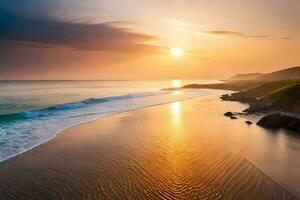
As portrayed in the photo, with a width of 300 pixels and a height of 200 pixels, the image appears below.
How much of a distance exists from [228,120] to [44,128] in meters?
20.5

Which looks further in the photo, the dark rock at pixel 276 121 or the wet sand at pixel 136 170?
the dark rock at pixel 276 121

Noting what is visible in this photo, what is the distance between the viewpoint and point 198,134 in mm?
26766

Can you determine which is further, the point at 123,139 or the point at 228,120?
the point at 228,120

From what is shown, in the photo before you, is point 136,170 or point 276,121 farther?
point 276,121

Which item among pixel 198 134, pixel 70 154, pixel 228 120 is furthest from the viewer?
pixel 228 120

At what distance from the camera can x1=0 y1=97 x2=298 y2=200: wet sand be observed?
13031mm

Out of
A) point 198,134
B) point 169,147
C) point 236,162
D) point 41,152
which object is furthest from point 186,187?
point 198,134

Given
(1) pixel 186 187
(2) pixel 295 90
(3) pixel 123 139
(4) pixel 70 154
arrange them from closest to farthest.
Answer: (1) pixel 186 187 < (4) pixel 70 154 < (3) pixel 123 139 < (2) pixel 295 90

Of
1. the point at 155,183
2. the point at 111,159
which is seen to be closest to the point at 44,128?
the point at 111,159

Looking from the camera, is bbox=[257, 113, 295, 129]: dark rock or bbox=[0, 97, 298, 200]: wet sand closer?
bbox=[0, 97, 298, 200]: wet sand

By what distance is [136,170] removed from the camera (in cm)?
1633

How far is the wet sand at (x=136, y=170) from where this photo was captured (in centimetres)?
1303

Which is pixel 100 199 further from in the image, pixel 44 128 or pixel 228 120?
pixel 228 120

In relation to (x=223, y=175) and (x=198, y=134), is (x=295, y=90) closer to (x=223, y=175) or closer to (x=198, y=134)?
(x=198, y=134)
